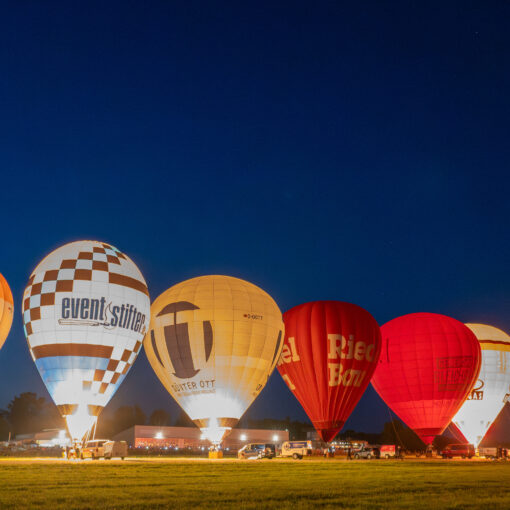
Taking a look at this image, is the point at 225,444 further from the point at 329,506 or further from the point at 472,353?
the point at 329,506

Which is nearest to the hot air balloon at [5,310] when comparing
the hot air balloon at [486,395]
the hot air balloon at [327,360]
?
the hot air balloon at [327,360]

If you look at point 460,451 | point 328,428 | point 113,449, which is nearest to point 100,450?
point 113,449

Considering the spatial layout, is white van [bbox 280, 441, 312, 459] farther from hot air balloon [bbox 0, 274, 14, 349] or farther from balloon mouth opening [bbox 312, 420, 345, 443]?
hot air balloon [bbox 0, 274, 14, 349]

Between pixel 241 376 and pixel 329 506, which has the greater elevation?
pixel 241 376

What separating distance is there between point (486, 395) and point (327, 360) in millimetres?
15089

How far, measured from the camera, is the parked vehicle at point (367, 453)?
34.9 m

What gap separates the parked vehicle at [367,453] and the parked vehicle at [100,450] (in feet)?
45.3

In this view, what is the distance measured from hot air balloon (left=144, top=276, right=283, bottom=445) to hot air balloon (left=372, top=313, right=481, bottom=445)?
985 centimetres

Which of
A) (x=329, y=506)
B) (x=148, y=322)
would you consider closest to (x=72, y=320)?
(x=148, y=322)

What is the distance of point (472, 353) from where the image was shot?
36.0 meters

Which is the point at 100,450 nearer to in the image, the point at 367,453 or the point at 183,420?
the point at 367,453

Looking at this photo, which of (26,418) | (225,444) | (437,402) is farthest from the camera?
(26,418)

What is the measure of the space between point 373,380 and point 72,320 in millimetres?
20096

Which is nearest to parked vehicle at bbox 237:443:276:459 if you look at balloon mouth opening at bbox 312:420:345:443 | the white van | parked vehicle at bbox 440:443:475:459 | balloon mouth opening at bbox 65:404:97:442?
the white van
